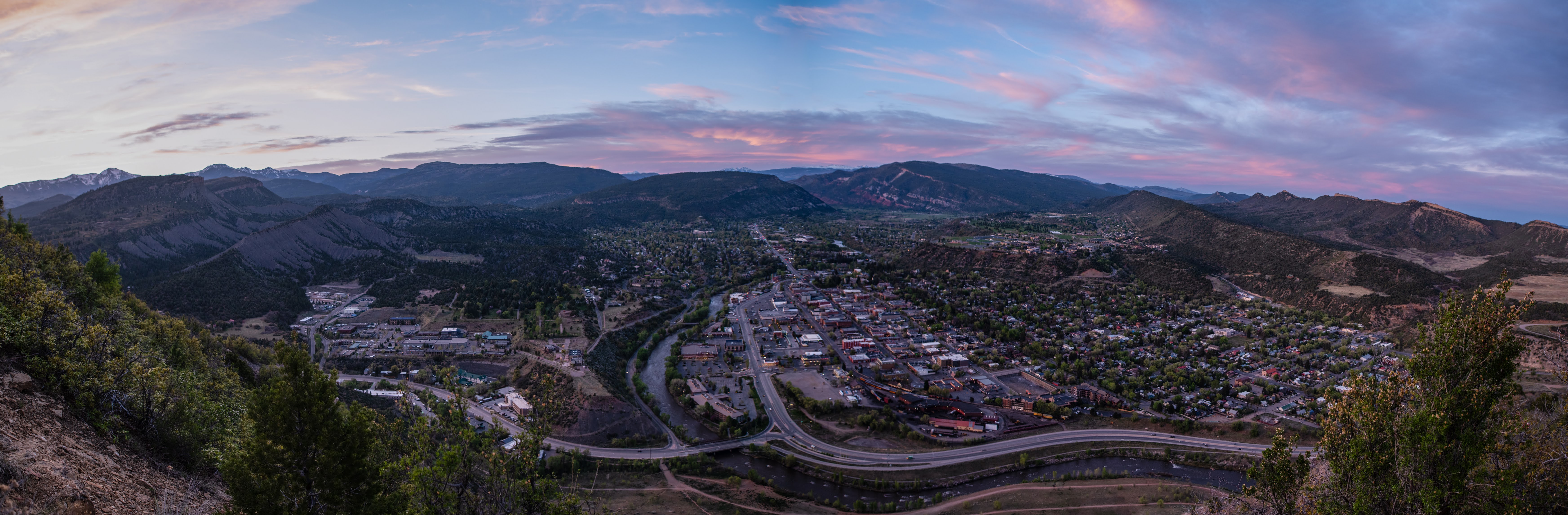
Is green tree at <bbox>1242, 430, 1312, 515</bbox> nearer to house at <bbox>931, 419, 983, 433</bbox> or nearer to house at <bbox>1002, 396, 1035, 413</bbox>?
house at <bbox>931, 419, 983, 433</bbox>

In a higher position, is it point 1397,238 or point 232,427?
point 1397,238

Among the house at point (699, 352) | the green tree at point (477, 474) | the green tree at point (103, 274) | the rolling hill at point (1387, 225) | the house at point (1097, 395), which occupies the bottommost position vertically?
the house at point (699, 352)

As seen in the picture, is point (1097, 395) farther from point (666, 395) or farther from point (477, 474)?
point (477, 474)

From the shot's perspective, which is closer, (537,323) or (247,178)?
(537,323)

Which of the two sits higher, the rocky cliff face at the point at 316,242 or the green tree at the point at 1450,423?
the green tree at the point at 1450,423

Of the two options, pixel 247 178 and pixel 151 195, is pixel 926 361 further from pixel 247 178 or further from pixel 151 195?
pixel 247 178

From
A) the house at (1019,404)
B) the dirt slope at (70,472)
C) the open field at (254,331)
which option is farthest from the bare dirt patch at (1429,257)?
the open field at (254,331)

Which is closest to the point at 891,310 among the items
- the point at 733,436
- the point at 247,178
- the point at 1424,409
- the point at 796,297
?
the point at 796,297

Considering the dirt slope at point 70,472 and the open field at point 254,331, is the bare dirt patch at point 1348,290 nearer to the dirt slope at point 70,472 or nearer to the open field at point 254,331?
the dirt slope at point 70,472
